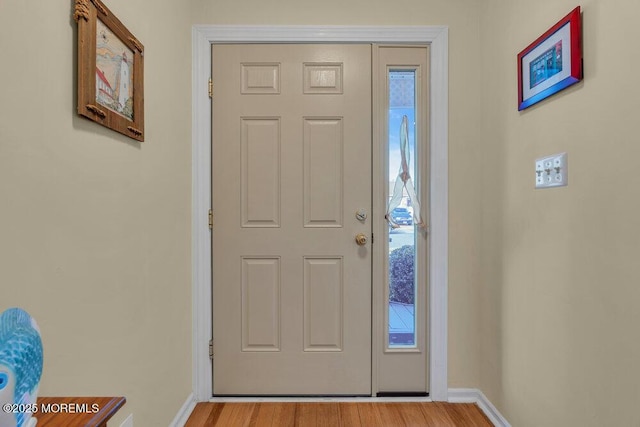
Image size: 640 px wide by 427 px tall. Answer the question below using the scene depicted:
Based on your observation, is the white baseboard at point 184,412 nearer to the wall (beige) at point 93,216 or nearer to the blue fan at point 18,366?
the wall (beige) at point 93,216

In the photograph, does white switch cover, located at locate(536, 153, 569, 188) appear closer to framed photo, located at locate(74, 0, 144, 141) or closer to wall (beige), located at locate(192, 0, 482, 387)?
wall (beige), located at locate(192, 0, 482, 387)

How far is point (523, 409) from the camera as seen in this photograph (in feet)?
5.18

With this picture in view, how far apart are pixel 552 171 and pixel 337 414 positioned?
1549 mm

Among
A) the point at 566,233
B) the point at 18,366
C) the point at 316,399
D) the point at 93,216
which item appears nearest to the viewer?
the point at 18,366

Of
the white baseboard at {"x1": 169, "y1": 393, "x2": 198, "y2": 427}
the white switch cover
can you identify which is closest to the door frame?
the white baseboard at {"x1": 169, "y1": 393, "x2": 198, "y2": 427}

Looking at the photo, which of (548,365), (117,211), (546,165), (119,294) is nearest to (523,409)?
(548,365)

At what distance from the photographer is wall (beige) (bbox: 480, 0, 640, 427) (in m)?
1.04

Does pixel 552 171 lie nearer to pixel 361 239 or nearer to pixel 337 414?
pixel 361 239

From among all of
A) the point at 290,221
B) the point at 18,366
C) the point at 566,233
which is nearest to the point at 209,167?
the point at 290,221

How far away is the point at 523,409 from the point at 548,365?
32cm

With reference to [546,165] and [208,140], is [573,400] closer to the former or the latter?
[546,165]

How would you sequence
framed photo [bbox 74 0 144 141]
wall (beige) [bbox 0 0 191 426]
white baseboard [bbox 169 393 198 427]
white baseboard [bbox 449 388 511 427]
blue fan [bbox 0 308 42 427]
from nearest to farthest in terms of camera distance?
1. blue fan [bbox 0 308 42 427]
2. wall (beige) [bbox 0 0 191 426]
3. framed photo [bbox 74 0 144 141]
4. white baseboard [bbox 169 393 198 427]
5. white baseboard [bbox 449 388 511 427]

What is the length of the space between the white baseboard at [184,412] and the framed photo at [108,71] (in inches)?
53.5

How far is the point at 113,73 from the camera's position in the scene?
119 centimetres
